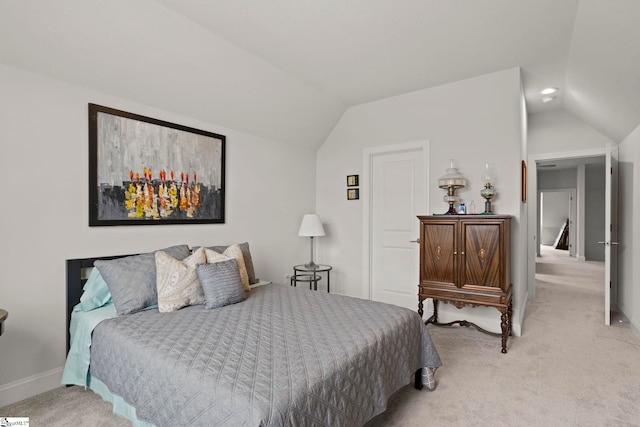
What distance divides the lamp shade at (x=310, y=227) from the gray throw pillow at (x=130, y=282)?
1976 millimetres

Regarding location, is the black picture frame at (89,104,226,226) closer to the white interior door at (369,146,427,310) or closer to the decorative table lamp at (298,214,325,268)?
the decorative table lamp at (298,214,325,268)

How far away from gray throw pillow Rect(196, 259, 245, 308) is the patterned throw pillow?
55 mm

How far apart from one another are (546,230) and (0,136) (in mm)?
13927

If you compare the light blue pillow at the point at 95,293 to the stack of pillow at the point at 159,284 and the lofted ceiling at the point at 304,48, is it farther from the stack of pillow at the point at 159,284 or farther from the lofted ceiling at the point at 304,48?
the lofted ceiling at the point at 304,48

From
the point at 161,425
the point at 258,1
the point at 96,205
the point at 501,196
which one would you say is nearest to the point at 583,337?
the point at 501,196

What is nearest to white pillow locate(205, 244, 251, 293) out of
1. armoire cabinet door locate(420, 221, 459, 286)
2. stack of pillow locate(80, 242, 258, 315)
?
stack of pillow locate(80, 242, 258, 315)

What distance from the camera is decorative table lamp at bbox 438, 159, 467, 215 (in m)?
3.41

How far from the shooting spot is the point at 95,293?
2.31 m

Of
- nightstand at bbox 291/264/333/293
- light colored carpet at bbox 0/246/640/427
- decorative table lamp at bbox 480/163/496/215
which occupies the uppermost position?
decorative table lamp at bbox 480/163/496/215

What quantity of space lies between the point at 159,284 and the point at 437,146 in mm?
3104

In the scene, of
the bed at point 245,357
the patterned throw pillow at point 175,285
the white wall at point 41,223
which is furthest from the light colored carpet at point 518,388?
→ the patterned throw pillow at point 175,285

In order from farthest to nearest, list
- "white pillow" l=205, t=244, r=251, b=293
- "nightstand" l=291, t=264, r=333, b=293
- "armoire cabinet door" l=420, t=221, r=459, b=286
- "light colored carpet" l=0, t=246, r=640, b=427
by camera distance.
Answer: "nightstand" l=291, t=264, r=333, b=293 → "armoire cabinet door" l=420, t=221, r=459, b=286 → "white pillow" l=205, t=244, r=251, b=293 → "light colored carpet" l=0, t=246, r=640, b=427

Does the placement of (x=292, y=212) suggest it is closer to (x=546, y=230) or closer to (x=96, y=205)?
(x=96, y=205)

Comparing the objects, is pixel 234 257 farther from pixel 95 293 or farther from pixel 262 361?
pixel 262 361
